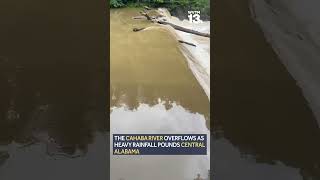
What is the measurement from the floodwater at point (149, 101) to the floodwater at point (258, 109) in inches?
7.9

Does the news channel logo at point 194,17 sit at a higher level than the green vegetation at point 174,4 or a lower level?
lower

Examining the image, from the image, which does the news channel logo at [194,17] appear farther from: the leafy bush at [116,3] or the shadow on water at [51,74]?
the shadow on water at [51,74]

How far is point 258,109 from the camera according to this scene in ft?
14.8

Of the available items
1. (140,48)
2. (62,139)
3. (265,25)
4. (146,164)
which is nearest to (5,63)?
(62,139)

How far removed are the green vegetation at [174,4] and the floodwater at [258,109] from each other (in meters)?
0.17

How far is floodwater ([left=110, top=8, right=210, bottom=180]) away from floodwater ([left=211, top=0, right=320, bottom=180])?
200 millimetres

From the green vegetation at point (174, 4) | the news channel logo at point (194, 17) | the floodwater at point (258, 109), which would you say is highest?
the green vegetation at point (174, 4)

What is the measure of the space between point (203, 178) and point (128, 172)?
2.27 feet

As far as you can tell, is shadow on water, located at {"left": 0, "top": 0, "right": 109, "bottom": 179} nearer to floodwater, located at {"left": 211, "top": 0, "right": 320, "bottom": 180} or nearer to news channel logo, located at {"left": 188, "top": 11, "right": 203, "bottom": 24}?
news channel logo, located at {"left": 188, "top": 11, "right": 203, "bottom": 24}

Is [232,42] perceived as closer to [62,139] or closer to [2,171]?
[62,139]

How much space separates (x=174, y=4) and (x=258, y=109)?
1246mm

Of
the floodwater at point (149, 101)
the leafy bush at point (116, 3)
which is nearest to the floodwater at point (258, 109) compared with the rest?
the floodwater at point (149, 101)

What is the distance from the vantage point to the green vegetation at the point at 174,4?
453 centimetres

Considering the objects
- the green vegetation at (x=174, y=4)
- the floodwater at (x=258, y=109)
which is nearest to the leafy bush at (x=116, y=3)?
the green vegetation at (x=174, y=4)
